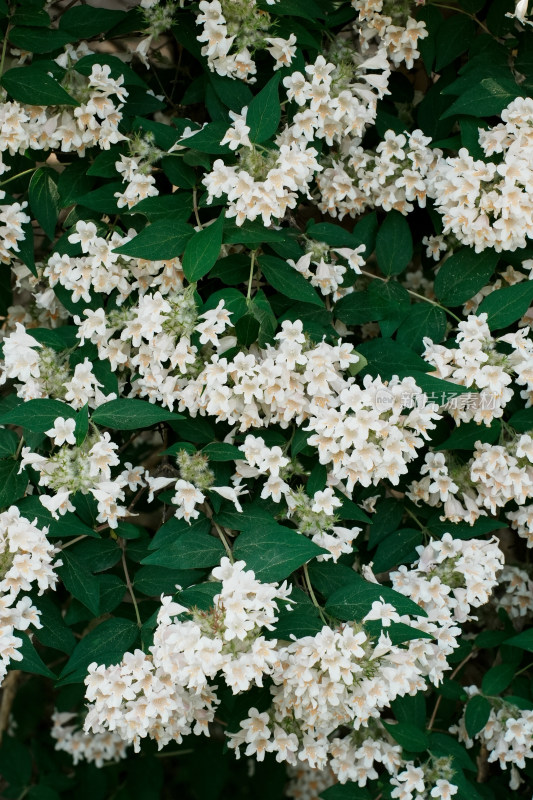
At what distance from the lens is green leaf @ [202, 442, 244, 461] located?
2164 mm

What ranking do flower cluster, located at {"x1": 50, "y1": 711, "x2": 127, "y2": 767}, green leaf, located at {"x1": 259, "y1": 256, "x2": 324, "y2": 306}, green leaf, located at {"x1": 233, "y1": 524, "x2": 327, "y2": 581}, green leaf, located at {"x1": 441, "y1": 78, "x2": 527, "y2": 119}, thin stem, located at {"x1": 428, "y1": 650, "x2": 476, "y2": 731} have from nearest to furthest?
green leaf, located at {"x1": 233, "y1": 524, "x2": 327, "y2": 581} < green leaf, located at {"x1": 259, "y1": 256, "x2": 324, "y2": 306} < green leaf, located at {"x1": 441, "y1": 78, "x2": 527, "y2": 119} < thin stem, located at {"x1": 428, "y1": 650, "x2": 476, "y2": 731} < flower cluster, located at {"x1": 50, "y1": 711, "x2": 127, "y2": 767}

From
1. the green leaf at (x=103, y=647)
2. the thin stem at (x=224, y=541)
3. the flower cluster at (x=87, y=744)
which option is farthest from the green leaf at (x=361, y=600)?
the flower cluster at (x=87, y=744)

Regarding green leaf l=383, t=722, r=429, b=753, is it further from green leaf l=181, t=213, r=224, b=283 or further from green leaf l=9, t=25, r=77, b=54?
green leaf l=9, t=25, r=77, b=54

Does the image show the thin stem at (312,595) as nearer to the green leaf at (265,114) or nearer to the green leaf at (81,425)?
the green leaf at (81,425)

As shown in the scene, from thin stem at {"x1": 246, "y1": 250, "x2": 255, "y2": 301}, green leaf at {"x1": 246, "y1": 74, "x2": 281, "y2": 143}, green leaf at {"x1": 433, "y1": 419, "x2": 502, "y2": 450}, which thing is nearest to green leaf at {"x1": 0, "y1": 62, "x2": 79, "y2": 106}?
green leaf at {"x1": 246, "y1": 74, "x2": 281, "y2": 143}

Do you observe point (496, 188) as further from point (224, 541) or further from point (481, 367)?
point (224, 541)

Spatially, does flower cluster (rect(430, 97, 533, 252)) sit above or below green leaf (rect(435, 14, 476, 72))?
below

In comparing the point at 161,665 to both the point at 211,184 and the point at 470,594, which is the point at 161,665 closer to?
the point at 470,594

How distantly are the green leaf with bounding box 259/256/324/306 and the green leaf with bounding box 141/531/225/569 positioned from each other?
700mm

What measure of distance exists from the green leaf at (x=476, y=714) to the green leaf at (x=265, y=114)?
74.0 inches

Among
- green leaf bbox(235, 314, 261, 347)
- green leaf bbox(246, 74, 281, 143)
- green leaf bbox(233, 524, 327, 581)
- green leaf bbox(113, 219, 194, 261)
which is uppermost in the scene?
green leaf bbox(246, 74, 281, 143)

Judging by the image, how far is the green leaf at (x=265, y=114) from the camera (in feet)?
6.99

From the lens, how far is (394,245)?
2.59 metres

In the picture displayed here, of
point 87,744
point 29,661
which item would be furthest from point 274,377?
point 87,744
